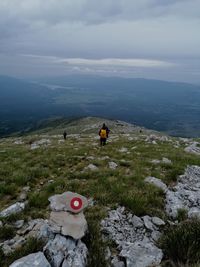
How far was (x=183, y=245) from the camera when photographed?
5.04m

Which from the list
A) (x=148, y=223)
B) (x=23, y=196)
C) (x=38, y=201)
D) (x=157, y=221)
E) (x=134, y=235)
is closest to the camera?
(x=134, y=235)

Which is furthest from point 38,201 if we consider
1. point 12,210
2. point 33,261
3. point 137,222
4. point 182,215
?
point 182,215

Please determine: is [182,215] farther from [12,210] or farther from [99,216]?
[12,210]

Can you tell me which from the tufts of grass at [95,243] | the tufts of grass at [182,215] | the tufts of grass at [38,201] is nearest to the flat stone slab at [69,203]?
the tufts of grass at [95,243]

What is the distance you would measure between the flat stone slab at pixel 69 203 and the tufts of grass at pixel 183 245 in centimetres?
204

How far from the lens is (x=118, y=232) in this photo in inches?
246

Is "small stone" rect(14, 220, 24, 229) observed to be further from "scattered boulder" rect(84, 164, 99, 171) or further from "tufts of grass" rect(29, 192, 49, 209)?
"scattered boulder" rect(84, 164, 99, 171)

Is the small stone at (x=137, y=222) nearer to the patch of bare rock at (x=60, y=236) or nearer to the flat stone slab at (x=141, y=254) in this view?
the flat stone slab at (x=141, y=254)

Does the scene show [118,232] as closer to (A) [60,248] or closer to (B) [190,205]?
A: (A) [60,248]

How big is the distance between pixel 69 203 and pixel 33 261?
1674mm

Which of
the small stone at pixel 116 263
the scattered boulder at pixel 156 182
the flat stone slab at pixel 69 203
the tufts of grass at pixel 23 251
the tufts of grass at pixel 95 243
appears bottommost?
the scattered boulder at pixel 156 182

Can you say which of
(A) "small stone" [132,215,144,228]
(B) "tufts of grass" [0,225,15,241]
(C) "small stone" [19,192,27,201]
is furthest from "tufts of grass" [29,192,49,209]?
(A) "small stone" [132,215,144,228]

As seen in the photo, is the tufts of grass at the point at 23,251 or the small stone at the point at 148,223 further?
the small stone at the point at 148,223

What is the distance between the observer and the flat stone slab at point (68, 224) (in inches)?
205
